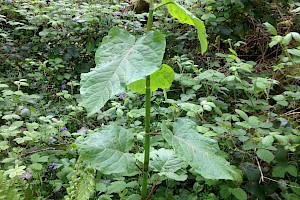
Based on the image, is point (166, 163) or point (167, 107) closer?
point (166, 163)

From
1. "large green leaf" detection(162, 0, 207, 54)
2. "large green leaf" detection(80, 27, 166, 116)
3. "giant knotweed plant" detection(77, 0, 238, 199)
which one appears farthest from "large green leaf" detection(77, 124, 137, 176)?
"large green leaf" detection(162, 0, 207, 54)

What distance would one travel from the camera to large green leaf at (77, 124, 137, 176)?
99cm

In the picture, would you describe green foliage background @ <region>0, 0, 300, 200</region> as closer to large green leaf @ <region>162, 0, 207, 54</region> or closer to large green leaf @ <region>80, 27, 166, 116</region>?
large green leaf @ <region>80, 27, 166, 116</region>

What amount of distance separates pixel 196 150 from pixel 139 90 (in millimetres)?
275

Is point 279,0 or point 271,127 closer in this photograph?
point 271,127

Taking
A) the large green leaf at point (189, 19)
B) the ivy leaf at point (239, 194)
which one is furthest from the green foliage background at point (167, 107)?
the large green leaf at point (189, 19)

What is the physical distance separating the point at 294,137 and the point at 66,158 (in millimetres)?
1075

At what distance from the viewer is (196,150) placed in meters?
0.97

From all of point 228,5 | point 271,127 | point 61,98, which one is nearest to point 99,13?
point 61,98

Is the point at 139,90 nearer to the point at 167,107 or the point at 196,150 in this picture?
the point at 196,150

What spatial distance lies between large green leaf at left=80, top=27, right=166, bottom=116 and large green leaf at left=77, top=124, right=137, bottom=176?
0.27 meters

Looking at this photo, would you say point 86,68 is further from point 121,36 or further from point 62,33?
point 121,36

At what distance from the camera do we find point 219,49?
3.05 metres

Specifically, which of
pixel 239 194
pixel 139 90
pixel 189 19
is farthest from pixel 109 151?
pixel 239 194
